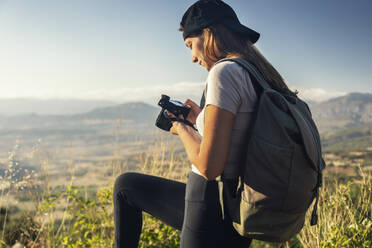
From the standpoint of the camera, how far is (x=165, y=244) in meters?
2.28

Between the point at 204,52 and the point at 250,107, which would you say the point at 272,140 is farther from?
the point at 204,52

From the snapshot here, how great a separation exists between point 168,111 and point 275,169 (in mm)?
629

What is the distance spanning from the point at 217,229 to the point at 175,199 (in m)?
0.34

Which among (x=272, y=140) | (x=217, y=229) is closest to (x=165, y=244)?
(x=217, y=229)

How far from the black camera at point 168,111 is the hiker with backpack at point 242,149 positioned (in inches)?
5.0

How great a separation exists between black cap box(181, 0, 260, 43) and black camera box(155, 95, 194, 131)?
34 cm

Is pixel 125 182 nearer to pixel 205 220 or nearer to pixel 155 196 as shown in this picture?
pixel 155 196

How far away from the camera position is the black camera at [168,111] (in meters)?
1.33

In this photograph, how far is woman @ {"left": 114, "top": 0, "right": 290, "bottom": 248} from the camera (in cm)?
102

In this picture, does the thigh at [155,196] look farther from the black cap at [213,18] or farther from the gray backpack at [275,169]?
the black cap at [213,18]

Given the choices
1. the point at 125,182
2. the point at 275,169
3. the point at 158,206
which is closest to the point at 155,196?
the point at 158,206

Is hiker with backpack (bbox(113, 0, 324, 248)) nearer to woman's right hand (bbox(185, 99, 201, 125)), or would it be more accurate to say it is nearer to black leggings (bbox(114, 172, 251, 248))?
black leggings (bbox(114, 172, 251, 248))

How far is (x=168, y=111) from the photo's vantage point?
4.53ft

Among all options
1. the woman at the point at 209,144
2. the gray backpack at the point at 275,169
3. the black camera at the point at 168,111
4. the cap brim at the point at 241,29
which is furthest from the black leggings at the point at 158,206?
the cap brim at the point at 241,29
